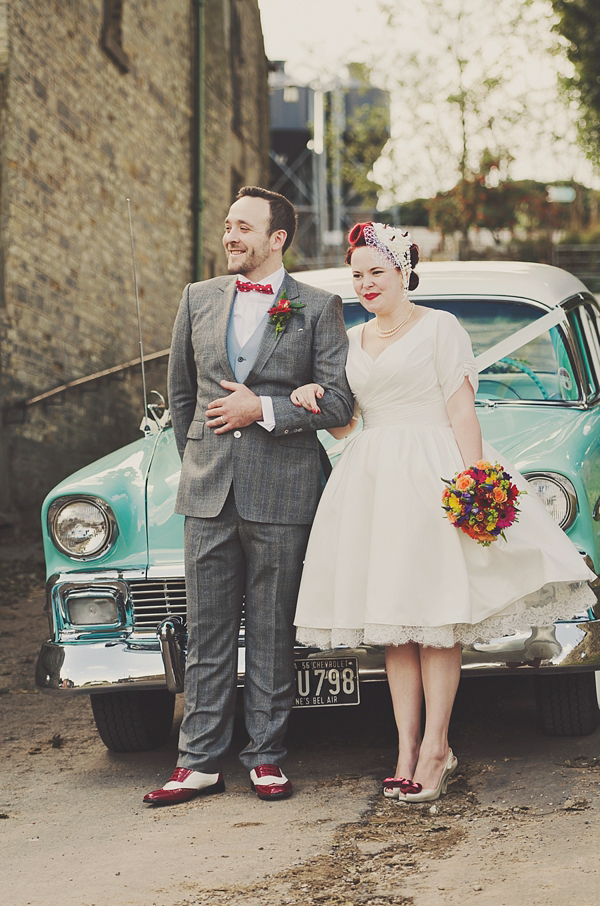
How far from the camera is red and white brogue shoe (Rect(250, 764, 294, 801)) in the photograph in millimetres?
3463

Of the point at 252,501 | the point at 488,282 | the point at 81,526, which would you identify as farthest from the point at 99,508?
the point at 488,282

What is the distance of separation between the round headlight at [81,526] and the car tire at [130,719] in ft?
1.85

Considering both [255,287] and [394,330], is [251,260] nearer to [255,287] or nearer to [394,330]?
[255,287]

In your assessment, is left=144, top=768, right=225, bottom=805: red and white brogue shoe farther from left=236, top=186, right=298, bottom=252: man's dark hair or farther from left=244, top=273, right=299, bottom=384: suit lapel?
left=236, top=186, right=298, bottom=252: man's dark hair

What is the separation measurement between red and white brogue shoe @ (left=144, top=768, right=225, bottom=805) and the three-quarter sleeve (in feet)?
4.82

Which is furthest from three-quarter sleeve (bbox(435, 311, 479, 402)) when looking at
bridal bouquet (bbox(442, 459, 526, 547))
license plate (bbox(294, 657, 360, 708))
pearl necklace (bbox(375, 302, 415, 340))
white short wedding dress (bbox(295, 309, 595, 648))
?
license plate (bbox(294, 657, 360, 708))

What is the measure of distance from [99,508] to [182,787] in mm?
997

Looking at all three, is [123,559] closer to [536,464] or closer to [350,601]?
[350,601]

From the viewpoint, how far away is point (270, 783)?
3473 millimetres

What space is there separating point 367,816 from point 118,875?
792mm

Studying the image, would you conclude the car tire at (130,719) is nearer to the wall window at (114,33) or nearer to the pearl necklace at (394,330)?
the pearl necklace at (394,330)

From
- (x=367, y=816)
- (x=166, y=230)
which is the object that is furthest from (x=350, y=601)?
(x=166, y=230)

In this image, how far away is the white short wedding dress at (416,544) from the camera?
3.21 meters

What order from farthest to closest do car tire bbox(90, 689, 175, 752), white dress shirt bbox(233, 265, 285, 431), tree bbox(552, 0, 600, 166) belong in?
tree bbox(552, 0, 600, 166) → car tire bbox(90, 689, 175, 752) → white dress shirt bbox(233, 265, 285, 431)
